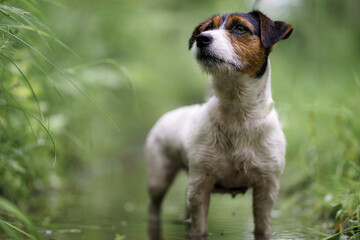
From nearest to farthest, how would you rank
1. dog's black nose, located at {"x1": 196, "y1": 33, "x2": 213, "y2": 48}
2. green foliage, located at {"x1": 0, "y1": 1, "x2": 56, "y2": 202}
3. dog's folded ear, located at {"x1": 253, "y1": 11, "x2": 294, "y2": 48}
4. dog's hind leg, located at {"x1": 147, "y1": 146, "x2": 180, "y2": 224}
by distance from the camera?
dog's black nose, located at {"x1": 196, "y1": 33, "x2": 213, "y2": 48} < dog's folded ear, located at {"x1": 253, "y1": 11, "x2": 294, "y2": 48} < green foliage, located at {"x1": 0, "y1": 1, "x2": 56, "y2": 202} < dog's hind leg, located at {"x1": 147, "y1": 146, "x2": 180, "y2": 224}

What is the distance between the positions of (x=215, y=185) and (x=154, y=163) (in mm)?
1018

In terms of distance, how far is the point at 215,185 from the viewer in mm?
3621

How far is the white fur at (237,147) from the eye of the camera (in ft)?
11.1

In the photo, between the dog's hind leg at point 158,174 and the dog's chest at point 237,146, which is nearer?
the dog's chest at point 237,146

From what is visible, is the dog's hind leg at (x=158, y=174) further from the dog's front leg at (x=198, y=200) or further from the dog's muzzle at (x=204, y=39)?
the dog's muzzle at (x=204, y=39)

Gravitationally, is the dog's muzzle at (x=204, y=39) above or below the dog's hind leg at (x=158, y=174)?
above

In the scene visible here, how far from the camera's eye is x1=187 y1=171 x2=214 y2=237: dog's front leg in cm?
347

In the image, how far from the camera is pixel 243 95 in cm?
338

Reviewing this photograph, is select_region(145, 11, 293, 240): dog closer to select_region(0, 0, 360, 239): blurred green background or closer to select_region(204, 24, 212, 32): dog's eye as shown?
select_region(204, 24, 212, 32): dog's eye

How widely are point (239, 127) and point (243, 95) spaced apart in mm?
237

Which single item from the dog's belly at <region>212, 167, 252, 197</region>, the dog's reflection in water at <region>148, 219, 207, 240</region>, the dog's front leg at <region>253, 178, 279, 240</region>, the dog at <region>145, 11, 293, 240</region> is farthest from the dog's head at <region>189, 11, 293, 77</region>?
the dog's reflection in water at <region>148, 219, 207, 240</region>

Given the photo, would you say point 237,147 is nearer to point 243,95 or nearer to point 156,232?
point 243,95

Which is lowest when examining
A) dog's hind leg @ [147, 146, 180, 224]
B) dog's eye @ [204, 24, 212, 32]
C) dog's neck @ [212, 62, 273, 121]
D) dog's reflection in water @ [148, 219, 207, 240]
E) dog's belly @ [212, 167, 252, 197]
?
dog's reflection in water @ [148, 219, 207, 240]

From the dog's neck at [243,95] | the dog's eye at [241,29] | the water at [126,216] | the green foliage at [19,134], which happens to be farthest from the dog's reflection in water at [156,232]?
the dog's eye at [241,29]
